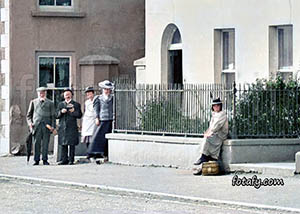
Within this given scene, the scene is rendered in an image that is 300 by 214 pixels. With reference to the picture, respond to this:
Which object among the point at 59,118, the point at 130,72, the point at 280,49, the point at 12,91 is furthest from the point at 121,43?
the point at 280,49

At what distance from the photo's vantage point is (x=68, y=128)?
73.1 ft

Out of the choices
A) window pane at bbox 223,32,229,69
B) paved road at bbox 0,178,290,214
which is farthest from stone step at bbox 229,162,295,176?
window pane at bbox 223,32,229,69

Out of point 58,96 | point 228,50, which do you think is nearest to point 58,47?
point 58,96

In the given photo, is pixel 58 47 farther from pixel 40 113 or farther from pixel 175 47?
pixel 40 113

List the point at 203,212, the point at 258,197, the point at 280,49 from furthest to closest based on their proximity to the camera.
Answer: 1. the point at 280,49
2. the point at 258,197
3. the point at 203,212

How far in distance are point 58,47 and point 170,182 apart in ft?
30.4

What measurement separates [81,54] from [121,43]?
1183 mm

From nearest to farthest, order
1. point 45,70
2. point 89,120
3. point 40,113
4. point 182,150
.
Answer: point 182,150
point 40,113
point 89,120
point 45,70

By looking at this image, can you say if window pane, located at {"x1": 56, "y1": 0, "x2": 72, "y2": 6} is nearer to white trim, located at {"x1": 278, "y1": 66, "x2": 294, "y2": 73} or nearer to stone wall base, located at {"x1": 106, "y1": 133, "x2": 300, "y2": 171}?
stone wall base, located at {"x1": 106, "y1": 133, "x2": 300, "y2": 171}

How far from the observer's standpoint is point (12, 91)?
25766 millimetres

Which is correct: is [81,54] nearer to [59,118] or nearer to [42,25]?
[42,25]

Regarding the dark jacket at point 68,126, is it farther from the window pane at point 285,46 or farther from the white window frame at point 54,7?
the window pane at point 285,46

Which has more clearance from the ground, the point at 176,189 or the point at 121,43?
the point at 121,43

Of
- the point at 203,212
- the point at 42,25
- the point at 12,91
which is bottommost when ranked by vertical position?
the point at 203,212
